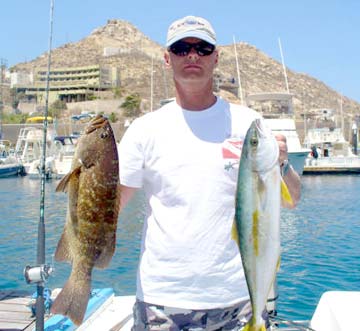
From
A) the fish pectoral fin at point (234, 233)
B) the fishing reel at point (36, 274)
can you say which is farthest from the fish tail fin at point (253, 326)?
the fishing reel at point (36, 274)

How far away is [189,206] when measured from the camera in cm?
286

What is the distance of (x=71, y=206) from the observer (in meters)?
2.75

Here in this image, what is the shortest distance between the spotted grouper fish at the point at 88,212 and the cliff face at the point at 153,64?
12324 centimetres

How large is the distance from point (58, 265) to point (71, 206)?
12.5m

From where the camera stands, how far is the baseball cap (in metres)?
2.96

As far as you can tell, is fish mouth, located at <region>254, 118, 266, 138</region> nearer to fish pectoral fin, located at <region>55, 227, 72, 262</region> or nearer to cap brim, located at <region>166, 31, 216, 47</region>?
cap brim, located at <region>166, 31, 216, 47</region>

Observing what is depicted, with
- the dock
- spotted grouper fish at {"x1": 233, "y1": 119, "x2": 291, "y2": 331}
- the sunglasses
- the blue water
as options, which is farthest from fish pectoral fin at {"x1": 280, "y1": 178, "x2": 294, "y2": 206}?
the blue water

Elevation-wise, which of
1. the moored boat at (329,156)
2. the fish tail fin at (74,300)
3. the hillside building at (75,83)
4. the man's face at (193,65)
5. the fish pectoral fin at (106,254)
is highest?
the hillside building at (75,83)

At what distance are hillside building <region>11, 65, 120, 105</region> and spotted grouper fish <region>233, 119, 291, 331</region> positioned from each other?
398 ft

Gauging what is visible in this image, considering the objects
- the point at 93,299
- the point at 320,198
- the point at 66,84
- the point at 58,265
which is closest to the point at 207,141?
the point at 93,299

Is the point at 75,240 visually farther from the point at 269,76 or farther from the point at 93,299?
the point at 269,76

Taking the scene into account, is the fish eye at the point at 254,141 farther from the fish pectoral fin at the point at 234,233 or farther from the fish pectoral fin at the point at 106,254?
the fish pectoral fin at the point at 106,254

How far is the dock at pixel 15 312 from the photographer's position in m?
5.23

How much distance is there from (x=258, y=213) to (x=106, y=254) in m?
0.80
